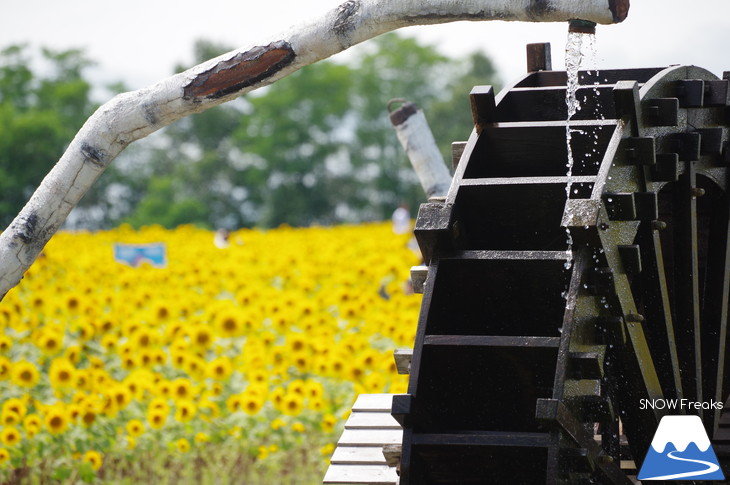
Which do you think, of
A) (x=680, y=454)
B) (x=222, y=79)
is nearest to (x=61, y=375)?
(x=222, y=79)

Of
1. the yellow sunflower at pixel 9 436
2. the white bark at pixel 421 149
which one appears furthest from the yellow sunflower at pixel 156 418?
the white bark at pixel 421 149

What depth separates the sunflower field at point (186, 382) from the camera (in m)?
6.88

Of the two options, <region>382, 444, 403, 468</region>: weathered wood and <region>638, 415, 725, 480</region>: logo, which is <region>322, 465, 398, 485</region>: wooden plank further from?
<region>638, 415, 725, 480</region>: logo

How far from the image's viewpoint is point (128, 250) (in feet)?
43.8

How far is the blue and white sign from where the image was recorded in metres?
13.0

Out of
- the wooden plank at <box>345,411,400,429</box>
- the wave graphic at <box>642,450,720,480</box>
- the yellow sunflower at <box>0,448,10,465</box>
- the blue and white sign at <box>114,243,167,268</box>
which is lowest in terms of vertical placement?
the blue and white sign at <box>114,243,167,268</box>

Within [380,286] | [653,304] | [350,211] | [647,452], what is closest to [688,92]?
[653,304]

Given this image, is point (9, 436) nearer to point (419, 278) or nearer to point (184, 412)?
point (184, 412)

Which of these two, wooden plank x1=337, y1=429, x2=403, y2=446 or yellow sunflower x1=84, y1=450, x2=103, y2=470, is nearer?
wooden plank x1=337, y1=429, x2=403, y2=446

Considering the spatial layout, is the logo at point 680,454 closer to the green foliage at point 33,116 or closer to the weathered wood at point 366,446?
the weathered wood at point 366,446

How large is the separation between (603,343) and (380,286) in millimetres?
6684

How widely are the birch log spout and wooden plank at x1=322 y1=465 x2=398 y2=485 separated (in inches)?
72.4

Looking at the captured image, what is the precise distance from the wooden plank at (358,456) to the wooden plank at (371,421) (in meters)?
0.21

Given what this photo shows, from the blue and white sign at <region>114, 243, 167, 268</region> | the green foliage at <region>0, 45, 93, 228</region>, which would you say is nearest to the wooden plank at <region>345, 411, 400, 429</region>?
the blue and white sign at <region>114, 243, 167, 268</region>
